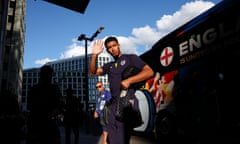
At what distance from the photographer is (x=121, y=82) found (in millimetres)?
2361

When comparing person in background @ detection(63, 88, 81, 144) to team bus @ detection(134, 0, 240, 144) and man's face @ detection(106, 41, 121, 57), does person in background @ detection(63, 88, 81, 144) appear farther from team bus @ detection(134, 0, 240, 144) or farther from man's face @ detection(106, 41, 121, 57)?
man's face @ detection(106, 41, 121, 57)

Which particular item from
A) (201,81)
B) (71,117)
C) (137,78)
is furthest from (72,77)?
(137,78)

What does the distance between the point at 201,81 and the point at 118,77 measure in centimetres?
265

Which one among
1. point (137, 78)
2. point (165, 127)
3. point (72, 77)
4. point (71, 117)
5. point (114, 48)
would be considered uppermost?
point (72, 77)

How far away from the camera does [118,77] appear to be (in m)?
2.55

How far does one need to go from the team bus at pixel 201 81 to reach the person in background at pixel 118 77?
2135 millimetres

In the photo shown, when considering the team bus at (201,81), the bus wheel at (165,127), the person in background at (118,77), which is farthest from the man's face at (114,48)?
the bus wheel at (165,127)

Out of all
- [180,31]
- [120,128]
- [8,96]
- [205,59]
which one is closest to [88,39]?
[180,31]

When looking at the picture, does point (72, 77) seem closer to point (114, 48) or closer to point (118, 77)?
point (114, 48)

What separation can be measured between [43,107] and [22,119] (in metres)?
0.29

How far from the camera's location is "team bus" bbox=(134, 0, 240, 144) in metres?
3.95

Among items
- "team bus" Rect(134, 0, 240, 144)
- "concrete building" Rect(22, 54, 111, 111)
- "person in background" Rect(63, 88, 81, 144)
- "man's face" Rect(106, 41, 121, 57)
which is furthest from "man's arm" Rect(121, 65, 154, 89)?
"concrete building" Rect(22, 54, 111, 111)

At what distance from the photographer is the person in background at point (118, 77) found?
2402mm

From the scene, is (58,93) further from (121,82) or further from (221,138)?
(221,138)
